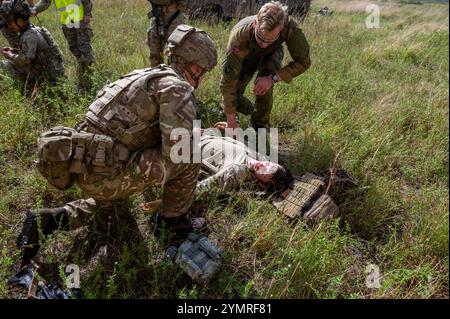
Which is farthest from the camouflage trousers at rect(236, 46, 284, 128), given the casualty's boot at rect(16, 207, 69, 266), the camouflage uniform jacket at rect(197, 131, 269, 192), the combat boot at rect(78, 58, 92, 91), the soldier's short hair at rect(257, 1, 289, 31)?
the casualty's boot at rect(16, 207, 69, 266)

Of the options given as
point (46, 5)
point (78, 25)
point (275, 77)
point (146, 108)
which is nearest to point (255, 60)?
point (275, 77)

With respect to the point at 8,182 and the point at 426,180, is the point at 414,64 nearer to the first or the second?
the point at 426,180

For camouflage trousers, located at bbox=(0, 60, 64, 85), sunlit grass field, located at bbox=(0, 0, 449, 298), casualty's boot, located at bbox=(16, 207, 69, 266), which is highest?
camouflage trousers, located at bbox=(0, 60, 64, 85)

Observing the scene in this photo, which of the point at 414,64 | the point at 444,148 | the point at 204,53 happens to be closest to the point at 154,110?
the point at 204,53

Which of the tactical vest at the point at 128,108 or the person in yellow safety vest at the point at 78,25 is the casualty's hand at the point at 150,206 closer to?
the tactical vest at the point at 128,108

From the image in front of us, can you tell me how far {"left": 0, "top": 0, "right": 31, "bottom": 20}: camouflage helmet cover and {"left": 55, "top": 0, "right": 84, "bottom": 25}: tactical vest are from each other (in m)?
0.84

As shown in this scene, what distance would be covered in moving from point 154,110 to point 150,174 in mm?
442

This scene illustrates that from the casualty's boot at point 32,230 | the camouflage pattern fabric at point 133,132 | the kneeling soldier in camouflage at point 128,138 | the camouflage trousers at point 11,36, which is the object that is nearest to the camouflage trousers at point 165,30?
the camouflage trousers at point 11,36

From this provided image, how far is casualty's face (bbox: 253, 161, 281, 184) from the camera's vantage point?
3.22 meters

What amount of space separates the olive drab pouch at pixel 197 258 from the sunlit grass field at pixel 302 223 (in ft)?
0.28

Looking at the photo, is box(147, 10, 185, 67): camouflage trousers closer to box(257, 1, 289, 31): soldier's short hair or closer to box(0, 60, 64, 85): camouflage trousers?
box(0, 60, 64, 85): camouflage trousers

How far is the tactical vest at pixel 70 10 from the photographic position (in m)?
4.97
